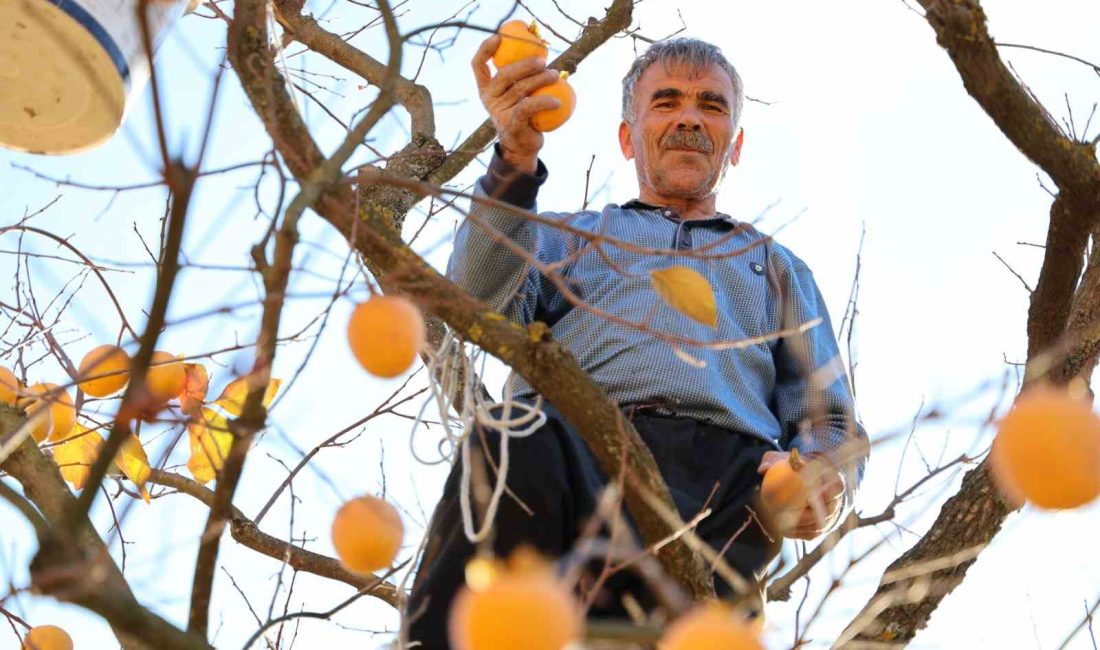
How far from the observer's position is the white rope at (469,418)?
1.53m

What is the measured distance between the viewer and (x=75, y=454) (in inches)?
95.3

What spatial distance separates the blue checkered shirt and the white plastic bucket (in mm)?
515

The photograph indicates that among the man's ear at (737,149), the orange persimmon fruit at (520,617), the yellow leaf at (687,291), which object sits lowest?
the orange persimmon fruit at (520,617)

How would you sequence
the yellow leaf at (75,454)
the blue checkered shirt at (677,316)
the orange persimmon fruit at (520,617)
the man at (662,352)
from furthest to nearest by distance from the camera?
the yellow leaf at (75,454)
the blue checkered shirt at (677,316)
the man at (662,352)
the orange persimmon fruit at (520,617)

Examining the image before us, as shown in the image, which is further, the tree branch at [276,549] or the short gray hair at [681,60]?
the tree branch at [276,549]

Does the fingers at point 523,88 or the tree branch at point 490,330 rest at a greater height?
the fingers at point 523,88

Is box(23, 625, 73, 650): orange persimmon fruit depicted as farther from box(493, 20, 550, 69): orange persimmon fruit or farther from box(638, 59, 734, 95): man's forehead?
box(638, 59, 734, 95): man's forehead

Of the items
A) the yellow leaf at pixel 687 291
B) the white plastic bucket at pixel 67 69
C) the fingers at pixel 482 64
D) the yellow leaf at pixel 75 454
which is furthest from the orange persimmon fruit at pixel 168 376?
the yellow leaf at pixel 687 291

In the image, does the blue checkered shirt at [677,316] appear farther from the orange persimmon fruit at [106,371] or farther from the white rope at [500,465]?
the orange persimmon fruit at [106,371]

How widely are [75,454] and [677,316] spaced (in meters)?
1.19

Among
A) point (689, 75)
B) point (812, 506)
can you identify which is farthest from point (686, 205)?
point (812, 506)

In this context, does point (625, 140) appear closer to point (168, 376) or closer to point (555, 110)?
point (555, 110)

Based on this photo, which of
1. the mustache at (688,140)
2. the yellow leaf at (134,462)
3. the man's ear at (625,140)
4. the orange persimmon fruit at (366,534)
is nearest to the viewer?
the orange persimmon fruit at (366,534)

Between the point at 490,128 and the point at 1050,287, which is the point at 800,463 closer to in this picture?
the point at 1050,287
